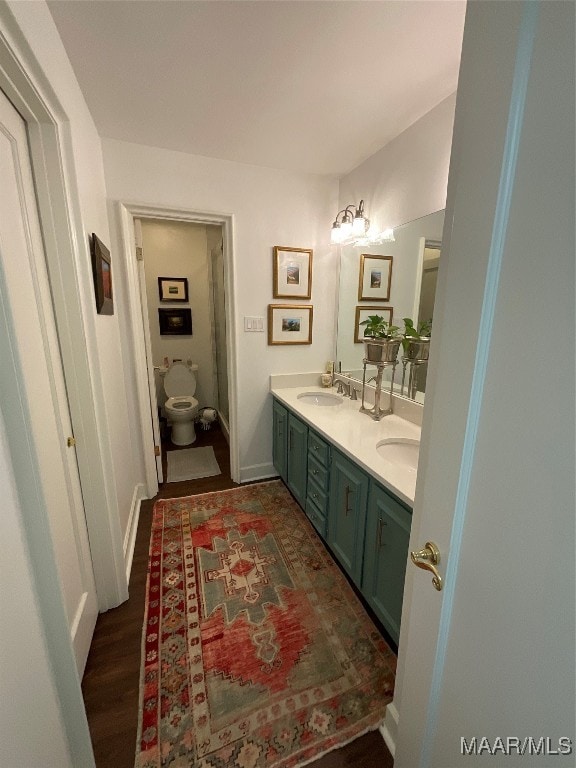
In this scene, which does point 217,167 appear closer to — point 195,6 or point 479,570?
point 195,6

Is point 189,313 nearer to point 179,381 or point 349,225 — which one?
point 179,381

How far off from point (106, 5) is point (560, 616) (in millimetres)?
1958

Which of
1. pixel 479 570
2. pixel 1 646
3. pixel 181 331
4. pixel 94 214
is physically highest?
pixel 94 214

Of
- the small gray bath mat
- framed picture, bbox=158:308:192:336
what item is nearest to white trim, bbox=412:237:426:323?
the small gray bath mat

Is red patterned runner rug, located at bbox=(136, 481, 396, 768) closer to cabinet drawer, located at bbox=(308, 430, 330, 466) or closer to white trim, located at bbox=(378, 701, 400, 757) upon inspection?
white trim, located at bbox=(378, 701, 400, 757)

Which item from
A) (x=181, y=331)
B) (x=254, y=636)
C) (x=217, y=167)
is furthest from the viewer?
(x=181, y=331)

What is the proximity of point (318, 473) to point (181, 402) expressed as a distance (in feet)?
7.12

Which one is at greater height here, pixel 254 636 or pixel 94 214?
pixel 94 214

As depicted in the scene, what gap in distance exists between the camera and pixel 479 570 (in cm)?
54

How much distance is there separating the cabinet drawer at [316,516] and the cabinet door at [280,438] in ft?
1.39

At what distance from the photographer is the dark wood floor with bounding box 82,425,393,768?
1033 mm

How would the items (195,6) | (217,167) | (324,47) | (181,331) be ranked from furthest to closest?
(181,331) → (217,167) → (324,47) → (195,6)

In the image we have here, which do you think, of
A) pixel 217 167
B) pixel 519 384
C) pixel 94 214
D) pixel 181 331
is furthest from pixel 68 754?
pixel 181 331

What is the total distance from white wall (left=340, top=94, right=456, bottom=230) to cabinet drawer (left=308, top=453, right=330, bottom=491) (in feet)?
4.96
